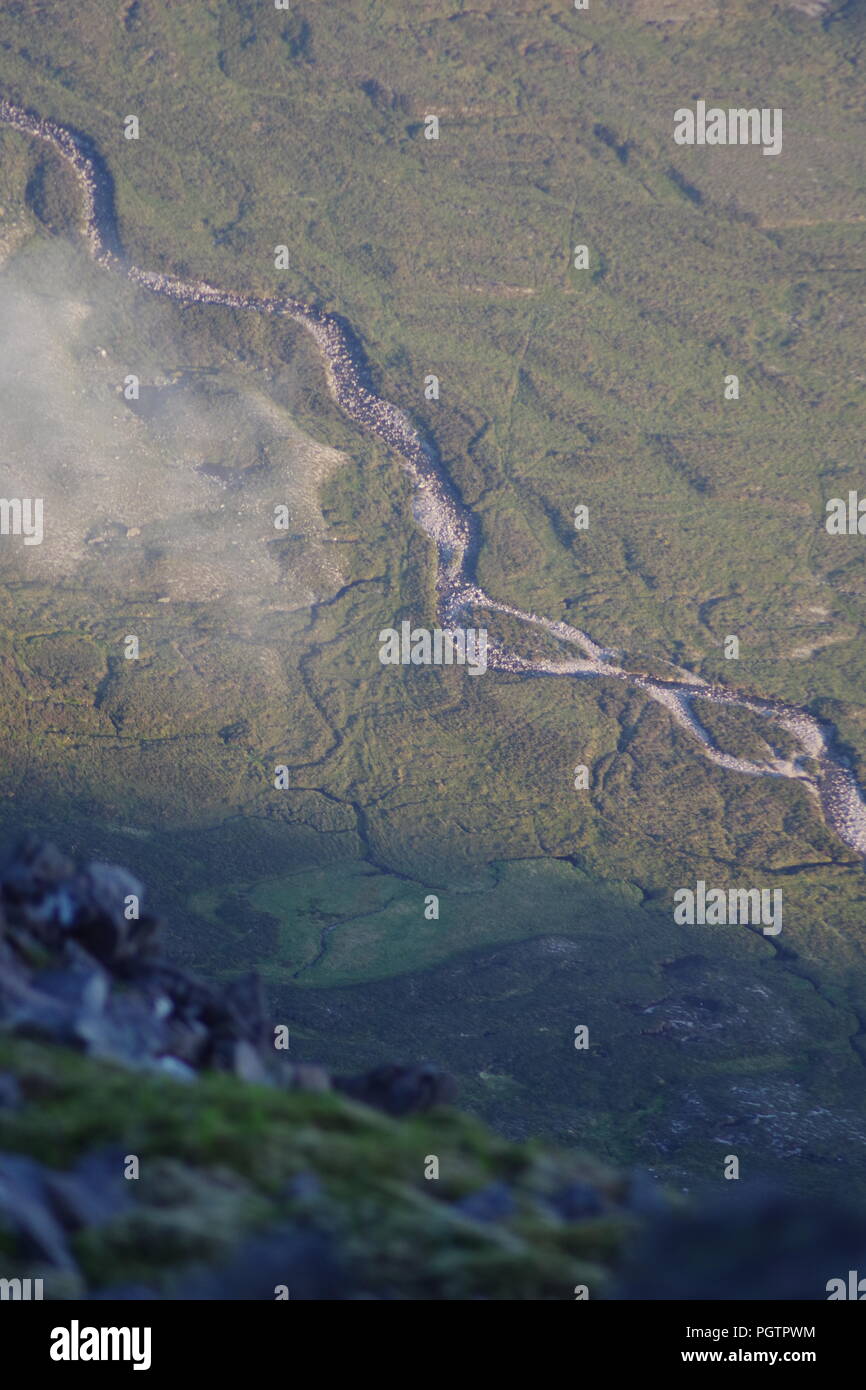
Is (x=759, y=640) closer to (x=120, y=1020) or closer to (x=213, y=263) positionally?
(x=213, y=263)

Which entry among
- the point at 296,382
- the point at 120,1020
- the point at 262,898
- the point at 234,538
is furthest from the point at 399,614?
the point at 120,1020

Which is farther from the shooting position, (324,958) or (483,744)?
(483,744)

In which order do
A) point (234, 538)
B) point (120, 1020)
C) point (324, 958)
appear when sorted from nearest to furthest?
point (120, 1020), point (324, 958), point (234, 538)

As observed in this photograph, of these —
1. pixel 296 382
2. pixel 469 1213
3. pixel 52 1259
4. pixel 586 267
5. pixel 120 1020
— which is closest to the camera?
pixel 52 1259

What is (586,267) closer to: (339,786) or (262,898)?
(339,786)

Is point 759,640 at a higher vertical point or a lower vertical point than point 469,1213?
higher

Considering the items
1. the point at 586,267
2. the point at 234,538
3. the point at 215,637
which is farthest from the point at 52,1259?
the point at 586,267

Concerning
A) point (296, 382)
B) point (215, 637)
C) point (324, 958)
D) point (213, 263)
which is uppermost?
point (213, 263)
